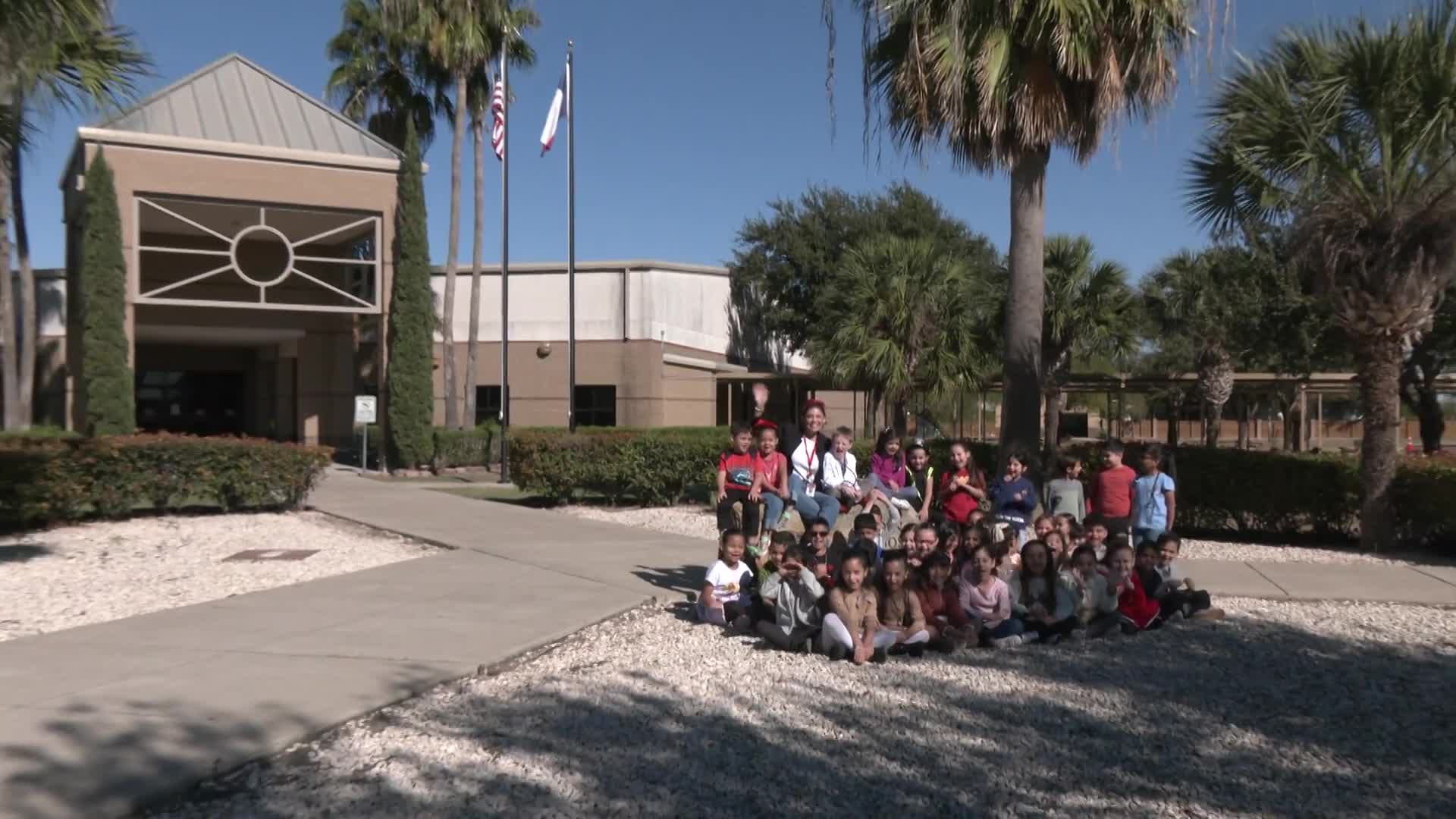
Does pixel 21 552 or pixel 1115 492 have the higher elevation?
pixel 1115 492

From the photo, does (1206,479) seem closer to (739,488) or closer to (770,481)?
(770,481)

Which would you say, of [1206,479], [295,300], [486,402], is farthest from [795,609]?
[486,402]

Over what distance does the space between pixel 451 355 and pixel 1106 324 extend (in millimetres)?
16872

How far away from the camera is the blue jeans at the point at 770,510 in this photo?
31.5 ft

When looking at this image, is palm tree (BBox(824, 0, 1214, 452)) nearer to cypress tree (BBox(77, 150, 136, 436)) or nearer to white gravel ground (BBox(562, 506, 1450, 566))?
white gravel ground (BBox(562, 506, 1450, 566))

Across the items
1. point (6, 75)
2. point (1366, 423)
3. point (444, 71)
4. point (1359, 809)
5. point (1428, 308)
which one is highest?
point (444, 71)

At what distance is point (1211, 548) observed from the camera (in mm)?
13070

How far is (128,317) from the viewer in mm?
24188

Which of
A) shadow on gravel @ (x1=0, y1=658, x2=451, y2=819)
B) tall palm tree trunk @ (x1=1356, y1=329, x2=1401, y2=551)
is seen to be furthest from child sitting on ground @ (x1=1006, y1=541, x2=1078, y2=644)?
tall palm tree trunk @ (x1=1356, y1=329, x2=1401, y2=551)

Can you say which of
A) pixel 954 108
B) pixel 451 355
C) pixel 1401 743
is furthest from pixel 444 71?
pixel 1401 743

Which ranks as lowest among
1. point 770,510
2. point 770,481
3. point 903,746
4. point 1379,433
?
point 903,746

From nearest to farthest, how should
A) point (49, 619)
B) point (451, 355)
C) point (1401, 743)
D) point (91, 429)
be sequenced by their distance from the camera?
point (1401, 743), point (49, 619), point (91, 429), point (451, 355)

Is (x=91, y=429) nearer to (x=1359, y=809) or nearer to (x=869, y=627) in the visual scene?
(x=869, y=627)

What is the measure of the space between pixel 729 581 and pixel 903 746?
125 inches
